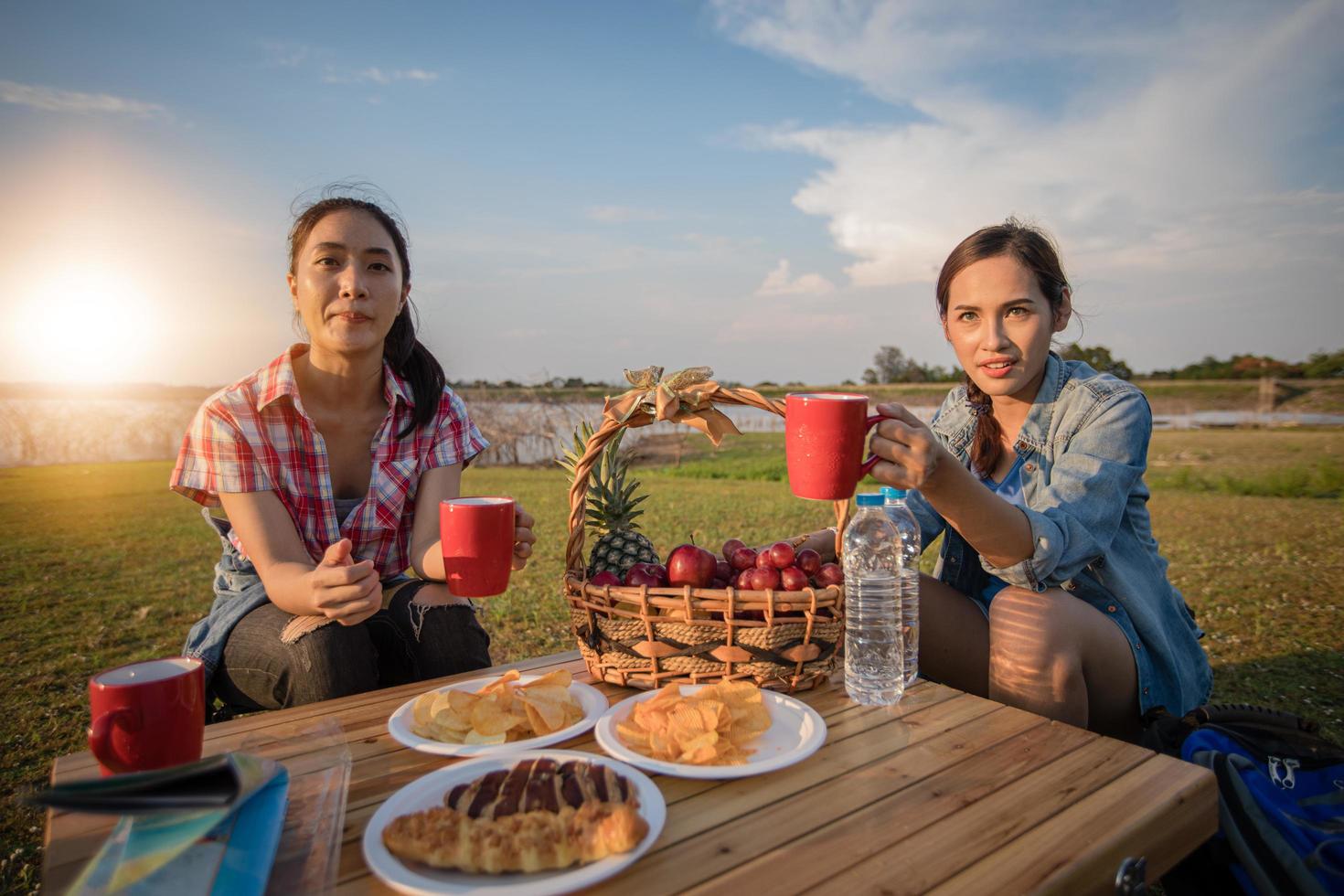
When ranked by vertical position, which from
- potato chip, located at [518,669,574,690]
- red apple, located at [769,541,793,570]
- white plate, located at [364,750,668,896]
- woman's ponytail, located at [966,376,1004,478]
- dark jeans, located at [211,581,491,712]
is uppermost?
woman's ponytail, located at [966,376,1004,478]

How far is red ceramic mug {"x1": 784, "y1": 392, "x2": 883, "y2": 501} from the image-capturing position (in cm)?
179

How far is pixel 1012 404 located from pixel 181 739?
9.42 feet

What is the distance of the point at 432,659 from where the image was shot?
2715 mm

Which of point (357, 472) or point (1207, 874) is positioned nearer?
point (1207, 874)

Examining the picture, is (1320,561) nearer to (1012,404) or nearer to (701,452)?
(1012,404)

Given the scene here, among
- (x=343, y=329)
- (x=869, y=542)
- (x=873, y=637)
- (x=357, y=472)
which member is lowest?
(x=873, y=637)

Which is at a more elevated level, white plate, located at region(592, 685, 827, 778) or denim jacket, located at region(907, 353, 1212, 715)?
denim jacket, located at region(907, 353, 1212, 715)

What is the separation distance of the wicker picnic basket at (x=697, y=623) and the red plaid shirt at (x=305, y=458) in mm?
1108

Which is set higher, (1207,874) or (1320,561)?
(1207,874)

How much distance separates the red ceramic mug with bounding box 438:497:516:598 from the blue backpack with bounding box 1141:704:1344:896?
1945 millimetres

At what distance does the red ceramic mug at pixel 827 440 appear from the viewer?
70.6 inches

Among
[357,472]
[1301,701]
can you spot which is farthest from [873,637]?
[1301,701]

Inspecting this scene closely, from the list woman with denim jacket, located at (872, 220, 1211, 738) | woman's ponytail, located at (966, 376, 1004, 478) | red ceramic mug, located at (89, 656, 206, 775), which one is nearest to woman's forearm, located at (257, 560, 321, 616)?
red ceramic mug, located at (89, 656, 206, 775)

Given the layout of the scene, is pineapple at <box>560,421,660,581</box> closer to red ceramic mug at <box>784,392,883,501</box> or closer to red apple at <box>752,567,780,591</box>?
red apple at <box>752,567,780,591</box>
